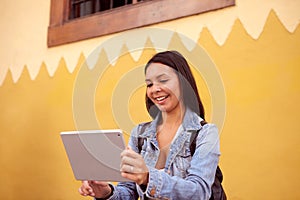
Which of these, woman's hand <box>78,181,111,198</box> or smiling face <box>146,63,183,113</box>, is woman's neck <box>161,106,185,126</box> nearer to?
smiling face <box>146,63,183,113</box>

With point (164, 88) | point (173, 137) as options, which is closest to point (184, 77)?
point (164, 88)

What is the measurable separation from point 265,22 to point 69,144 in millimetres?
1136

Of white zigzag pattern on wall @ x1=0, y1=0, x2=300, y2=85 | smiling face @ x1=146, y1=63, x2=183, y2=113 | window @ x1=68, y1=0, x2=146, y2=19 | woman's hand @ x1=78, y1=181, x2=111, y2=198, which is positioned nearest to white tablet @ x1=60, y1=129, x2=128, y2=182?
woman's hand @ x1=78, y1=181, x2=111, y2=198

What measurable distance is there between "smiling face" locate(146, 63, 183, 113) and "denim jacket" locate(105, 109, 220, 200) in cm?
6

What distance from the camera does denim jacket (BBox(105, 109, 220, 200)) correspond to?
0.92 m

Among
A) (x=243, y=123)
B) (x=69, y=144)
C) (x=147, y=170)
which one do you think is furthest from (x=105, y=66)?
(x=147, y=170)

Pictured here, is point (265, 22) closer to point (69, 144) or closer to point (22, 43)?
point (69, 144)

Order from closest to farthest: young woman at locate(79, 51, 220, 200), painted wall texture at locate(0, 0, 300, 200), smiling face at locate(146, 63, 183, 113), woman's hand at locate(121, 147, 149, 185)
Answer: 1. woman's hand at locate(121, 147, 149, 185)
2. young woman at locate(79, 51, 220, 200)
3. smiling face at locate(146, 63, 183, 113)
4. painted wall texture at locate(0, 0, 300, 200)

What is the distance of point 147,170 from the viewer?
897 millimetres

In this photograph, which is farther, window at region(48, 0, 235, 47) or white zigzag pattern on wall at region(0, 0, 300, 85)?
window at region(48, 0, 235, 47)

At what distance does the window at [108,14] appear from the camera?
2.03 m

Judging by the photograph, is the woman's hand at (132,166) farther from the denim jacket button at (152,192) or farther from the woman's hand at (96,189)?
the woman's hand at (96,189)

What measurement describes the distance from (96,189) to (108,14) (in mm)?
1469

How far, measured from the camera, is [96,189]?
112 centimetres
